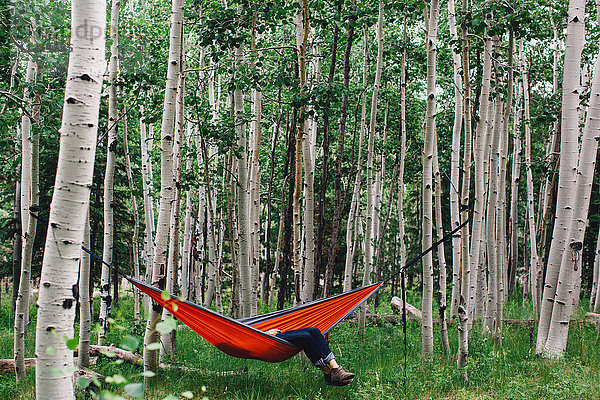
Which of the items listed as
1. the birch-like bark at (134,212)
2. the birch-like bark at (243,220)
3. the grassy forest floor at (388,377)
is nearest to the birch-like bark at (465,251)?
the grassy forest floor at (388,377)

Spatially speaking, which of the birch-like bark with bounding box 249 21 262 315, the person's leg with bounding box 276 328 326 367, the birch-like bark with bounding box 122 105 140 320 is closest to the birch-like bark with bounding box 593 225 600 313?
the birch-like bark with bounding box 249 21 262 315

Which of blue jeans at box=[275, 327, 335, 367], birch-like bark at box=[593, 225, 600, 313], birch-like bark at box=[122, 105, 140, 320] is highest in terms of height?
birch-like bark at box=[122, 105, 140, 320]

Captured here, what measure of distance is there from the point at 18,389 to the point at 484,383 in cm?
375

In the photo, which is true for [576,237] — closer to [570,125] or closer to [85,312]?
[570,125]

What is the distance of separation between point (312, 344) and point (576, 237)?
2.37 metres

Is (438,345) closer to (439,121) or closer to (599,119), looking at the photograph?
(599,119)

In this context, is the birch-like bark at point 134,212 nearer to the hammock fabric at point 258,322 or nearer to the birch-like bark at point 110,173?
the birch-like bark at point 110,173

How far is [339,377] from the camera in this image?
11.8ft

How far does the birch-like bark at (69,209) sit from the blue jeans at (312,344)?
205 centimetres

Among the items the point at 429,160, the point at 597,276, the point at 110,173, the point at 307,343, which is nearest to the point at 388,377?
the point at 307,343

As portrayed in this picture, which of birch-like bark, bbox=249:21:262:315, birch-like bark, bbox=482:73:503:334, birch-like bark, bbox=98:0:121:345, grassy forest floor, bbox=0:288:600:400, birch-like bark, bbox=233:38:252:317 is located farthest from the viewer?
birch-like bark, bbox=482:73:503:334

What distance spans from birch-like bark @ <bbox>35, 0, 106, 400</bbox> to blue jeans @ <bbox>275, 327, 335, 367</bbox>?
2.05 meters

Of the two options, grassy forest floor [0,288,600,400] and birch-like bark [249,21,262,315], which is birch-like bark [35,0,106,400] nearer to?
grassy forest floor [0,288,600,400]

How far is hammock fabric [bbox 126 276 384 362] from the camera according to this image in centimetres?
338
